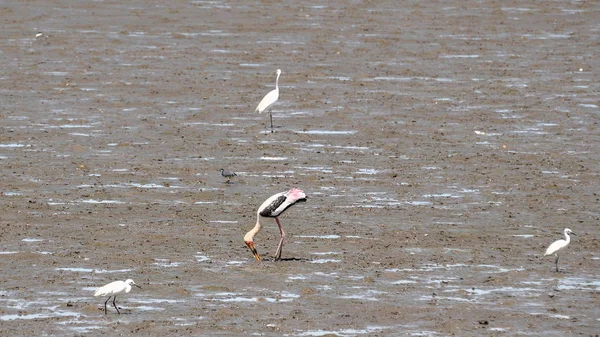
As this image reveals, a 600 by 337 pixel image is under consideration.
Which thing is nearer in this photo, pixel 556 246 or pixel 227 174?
pixel 556 246

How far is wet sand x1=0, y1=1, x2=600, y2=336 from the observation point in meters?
13.2

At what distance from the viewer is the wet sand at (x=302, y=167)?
1322 centimetres

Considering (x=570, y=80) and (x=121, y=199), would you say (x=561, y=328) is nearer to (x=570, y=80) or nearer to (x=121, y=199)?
(x=121, y=199)

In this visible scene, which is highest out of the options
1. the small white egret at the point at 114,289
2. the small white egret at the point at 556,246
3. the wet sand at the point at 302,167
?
the small white egret at the point at 114,289

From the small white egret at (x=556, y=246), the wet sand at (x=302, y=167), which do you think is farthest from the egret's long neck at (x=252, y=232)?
the small white egret at (x=556, y=246)

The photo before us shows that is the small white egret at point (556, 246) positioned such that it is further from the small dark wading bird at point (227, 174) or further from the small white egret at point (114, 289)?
the small dark wading bird at point (227, 174)

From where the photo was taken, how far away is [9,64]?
2780 centimetres

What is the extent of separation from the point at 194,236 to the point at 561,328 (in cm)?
504

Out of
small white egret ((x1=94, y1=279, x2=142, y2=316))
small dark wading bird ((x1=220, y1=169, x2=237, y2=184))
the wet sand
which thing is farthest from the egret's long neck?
small dark wading bird ((x1=220, y1=169, x2=237, y2=184))

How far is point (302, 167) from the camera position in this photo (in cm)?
1988

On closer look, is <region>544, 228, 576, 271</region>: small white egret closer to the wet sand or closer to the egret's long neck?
the wet sand

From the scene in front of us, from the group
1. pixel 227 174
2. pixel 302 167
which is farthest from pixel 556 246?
pixel 302 167

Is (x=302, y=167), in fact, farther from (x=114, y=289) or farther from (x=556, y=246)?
(x=114, y=289)

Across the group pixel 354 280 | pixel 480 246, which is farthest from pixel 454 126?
pixel 354 280
